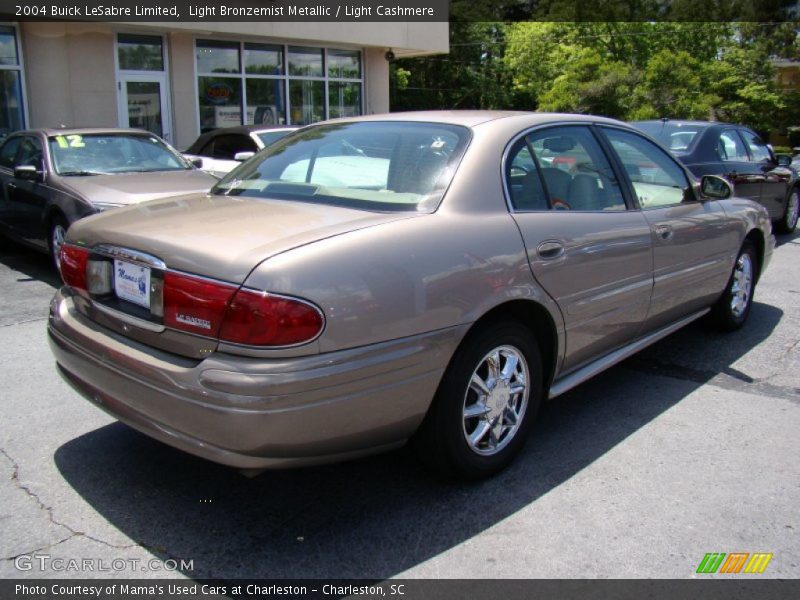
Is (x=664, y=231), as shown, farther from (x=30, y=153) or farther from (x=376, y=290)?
(x=30, y=153)

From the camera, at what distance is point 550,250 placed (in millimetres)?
3377

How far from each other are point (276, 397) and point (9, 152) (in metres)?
7.68

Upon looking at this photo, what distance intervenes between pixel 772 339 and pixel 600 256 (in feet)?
8.58

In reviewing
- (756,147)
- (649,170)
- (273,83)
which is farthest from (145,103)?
(649,170)

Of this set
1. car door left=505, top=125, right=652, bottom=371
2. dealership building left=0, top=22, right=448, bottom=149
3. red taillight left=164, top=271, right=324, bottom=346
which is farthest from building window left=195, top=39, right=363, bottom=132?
red taillight left=164, top=271, right=324, bottom=346

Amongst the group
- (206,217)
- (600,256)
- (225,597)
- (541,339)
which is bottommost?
(225,597)

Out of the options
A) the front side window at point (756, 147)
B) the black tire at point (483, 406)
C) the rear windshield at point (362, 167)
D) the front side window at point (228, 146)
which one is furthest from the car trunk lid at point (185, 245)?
the front side window at point (756, 147)

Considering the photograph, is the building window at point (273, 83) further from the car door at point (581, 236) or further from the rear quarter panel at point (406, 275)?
the rear quarter panel at point (406, 275)

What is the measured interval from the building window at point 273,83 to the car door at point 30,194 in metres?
8.74

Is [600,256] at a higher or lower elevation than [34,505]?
higher

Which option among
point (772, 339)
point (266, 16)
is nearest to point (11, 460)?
point (772, 339)

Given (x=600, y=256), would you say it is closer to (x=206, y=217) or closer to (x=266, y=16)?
(x=206, y=217)

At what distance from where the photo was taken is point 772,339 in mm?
5508

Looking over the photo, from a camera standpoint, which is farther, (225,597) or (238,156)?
(238,156)
